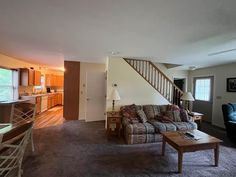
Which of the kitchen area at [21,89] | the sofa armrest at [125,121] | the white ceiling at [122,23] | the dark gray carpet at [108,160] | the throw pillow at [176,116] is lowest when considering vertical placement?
the dark gray carpet at [108,160]

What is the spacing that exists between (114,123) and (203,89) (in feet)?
14.9

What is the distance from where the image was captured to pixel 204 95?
6.11 m

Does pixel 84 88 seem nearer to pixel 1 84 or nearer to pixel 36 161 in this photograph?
pixel 1 84

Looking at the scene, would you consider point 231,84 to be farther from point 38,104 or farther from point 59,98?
point 59,98

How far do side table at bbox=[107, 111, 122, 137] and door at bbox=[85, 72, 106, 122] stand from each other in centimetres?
150

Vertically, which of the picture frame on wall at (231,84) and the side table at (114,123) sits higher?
the picture frame on wall at (231,84)

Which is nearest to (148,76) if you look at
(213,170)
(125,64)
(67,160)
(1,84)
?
(125,64)

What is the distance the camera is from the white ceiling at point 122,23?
1696 millimetres

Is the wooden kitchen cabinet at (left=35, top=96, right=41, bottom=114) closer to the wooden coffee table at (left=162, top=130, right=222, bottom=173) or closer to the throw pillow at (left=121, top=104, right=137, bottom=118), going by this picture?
the throw pillow at (left=121, top=104, right=137, bottom=118)

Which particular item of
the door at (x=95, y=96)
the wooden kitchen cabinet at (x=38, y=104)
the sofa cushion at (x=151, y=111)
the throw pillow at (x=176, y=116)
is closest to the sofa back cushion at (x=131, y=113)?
the sofa cushion at (x=151, y=111)

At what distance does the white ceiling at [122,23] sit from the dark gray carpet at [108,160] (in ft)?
7.81

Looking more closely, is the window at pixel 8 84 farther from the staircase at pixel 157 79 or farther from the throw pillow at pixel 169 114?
the throw pillow at pixel 169 114

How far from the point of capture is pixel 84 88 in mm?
5719

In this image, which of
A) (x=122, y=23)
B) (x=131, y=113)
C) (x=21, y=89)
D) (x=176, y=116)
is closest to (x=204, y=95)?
(x=176, y=116)
